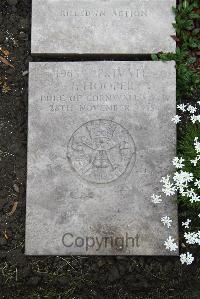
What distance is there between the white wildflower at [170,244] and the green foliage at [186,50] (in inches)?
50.3

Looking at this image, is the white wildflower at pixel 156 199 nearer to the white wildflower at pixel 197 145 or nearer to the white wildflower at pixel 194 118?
the white wildflower at pixel 197 145

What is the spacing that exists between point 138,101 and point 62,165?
898mm

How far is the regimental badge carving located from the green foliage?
2.25 feet

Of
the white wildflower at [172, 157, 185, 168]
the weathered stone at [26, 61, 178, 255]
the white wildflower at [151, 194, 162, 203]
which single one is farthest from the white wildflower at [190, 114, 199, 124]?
the white wildflower at [151, 194, 162, 203]

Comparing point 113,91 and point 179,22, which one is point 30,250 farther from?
point 179,22

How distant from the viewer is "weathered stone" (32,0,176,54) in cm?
456

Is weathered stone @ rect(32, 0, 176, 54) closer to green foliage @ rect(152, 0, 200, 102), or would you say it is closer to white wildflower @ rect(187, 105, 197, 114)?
green foliage @ rect(152, 0, 200, 102)

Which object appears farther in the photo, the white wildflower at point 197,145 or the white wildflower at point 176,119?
the white wildflower at point 176,119

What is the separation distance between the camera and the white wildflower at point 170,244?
13.8 feet

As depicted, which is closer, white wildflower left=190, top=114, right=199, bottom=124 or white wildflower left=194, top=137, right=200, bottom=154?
white wildflower left=194, top=137, right=200, bottom=154

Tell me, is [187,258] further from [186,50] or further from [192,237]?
[186,50]

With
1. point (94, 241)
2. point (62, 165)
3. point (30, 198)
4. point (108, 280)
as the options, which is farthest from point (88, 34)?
point (108, 280)

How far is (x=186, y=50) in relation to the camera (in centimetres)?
468

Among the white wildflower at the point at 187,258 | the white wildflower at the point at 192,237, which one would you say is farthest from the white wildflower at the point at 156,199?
the white wildflower at the point at 187,258
